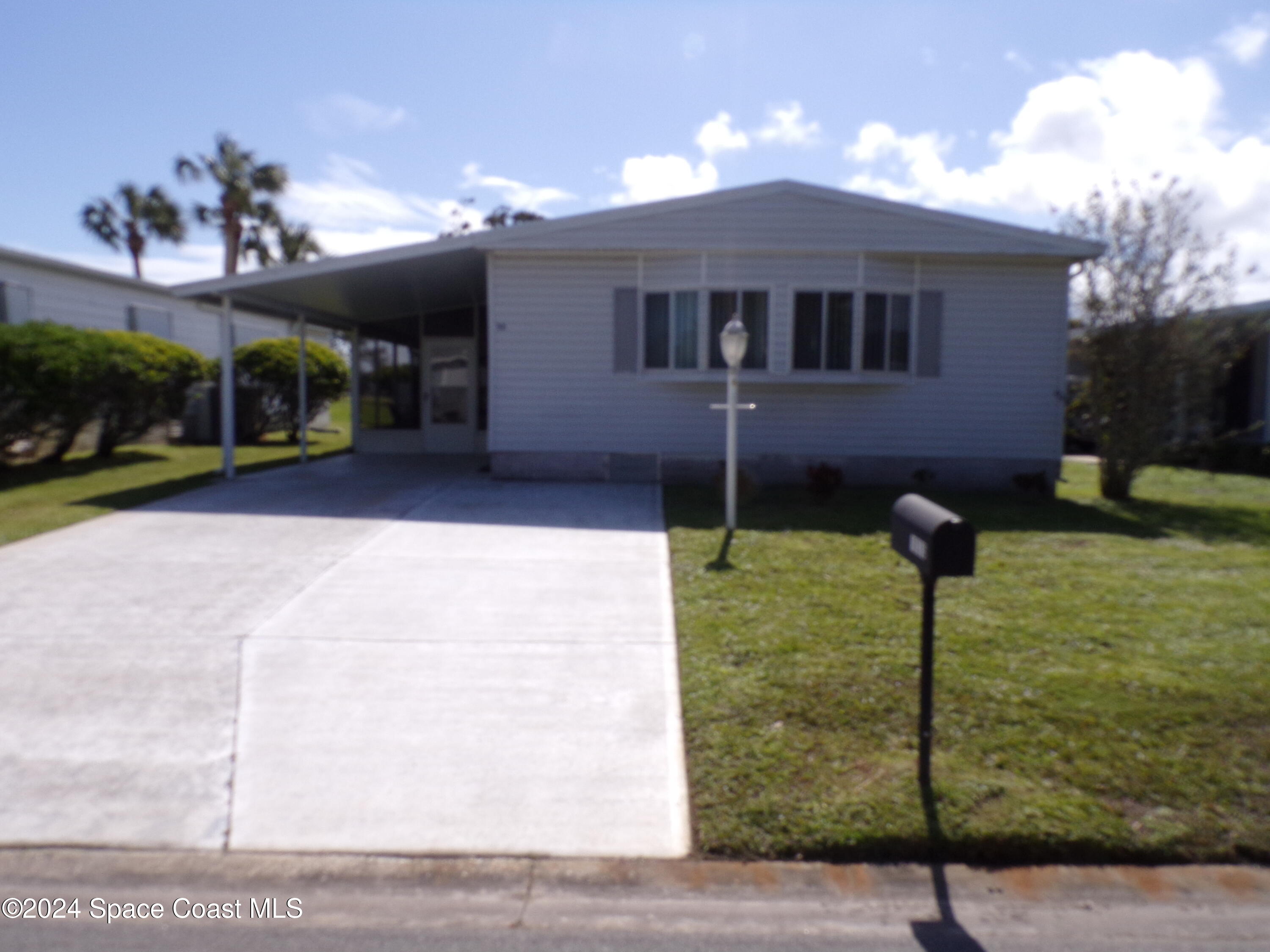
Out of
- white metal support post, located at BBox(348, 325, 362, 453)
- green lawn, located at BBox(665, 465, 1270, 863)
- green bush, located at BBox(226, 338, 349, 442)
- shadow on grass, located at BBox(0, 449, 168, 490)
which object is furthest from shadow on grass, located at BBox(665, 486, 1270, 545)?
green bush, located at BBox(226, 338, 349, 442)

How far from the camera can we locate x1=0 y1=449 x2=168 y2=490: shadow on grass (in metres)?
12.4

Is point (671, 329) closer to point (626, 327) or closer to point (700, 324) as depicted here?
point (700, 324)

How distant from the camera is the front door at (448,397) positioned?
1705 cm

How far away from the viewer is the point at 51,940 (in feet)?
10.00

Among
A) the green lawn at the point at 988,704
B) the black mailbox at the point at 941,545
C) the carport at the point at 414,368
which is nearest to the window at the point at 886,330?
the green lawn at the point at 988,704

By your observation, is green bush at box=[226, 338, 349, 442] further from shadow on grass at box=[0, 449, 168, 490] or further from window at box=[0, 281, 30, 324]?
window at box=[0, 281, 30, 324]

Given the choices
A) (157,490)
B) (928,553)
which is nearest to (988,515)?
(928,553)

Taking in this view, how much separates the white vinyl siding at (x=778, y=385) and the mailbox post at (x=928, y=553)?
8077mm

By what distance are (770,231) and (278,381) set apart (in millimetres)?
12778

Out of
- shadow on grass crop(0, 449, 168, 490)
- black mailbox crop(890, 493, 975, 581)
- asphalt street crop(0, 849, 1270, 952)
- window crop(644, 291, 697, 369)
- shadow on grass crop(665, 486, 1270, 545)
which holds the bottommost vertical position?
asphalt street crop(0, 849, 1270, 952)

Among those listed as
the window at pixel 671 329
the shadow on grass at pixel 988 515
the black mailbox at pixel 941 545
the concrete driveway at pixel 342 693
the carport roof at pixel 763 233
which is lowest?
the concrete driveway at pixel 342 693

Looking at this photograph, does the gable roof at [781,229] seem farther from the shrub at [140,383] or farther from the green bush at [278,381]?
the green bush at [278,381]

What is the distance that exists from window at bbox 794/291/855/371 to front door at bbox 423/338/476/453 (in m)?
7.12

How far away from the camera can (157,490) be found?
37.3 feet
